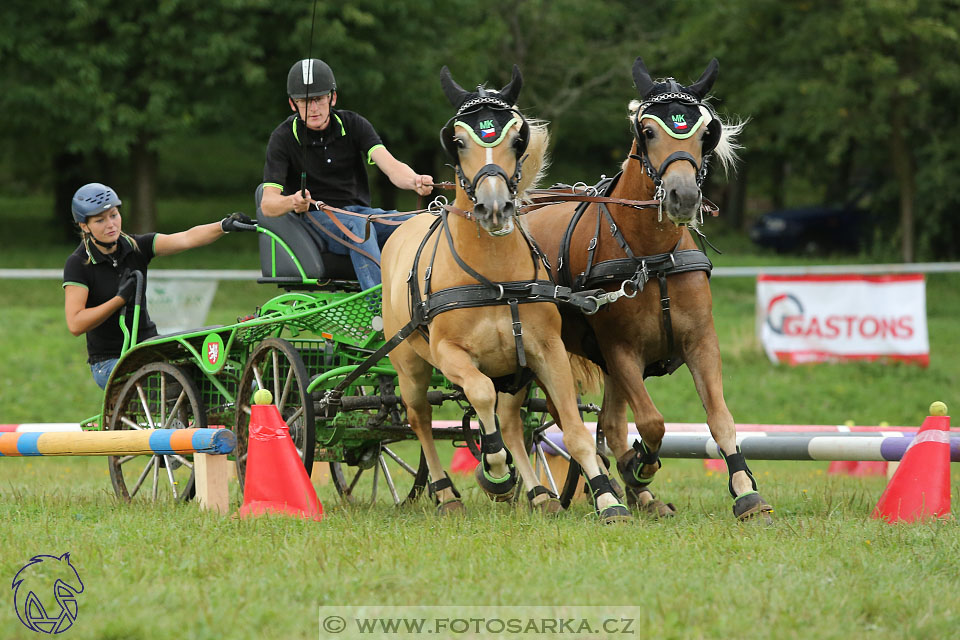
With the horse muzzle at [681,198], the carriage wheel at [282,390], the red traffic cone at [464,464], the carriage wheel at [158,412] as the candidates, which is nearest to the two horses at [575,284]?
the horse muzzle at [681,198]

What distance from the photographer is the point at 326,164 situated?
294 inches

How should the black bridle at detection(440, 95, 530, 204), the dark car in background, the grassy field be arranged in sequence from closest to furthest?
the grassy field < the black bridle at detection(440, 95, 530, 204) < the dark car in background

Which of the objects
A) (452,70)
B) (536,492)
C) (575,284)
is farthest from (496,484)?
(452,70)

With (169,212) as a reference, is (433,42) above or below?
above

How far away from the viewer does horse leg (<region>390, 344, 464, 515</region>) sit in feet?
21.7

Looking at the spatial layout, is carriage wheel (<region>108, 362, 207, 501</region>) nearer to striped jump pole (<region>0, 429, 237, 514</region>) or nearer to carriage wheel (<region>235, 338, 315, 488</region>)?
carriage wheel (<region>235, 338, 315, 488</region>)

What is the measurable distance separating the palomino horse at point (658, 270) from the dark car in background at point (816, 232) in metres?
20.8

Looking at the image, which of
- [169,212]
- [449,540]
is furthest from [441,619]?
[169,212]

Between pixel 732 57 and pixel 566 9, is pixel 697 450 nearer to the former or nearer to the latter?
pixel 732 57

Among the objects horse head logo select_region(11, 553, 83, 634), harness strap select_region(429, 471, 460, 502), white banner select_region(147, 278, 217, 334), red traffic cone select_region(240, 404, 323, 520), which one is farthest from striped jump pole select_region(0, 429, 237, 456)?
white banner select_region(147, 278, 217, 334)

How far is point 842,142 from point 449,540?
60.7 ft

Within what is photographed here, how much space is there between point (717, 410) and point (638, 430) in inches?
16.9

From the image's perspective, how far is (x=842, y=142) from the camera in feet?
71.9

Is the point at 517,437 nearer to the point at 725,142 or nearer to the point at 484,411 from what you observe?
the point at 484,411
